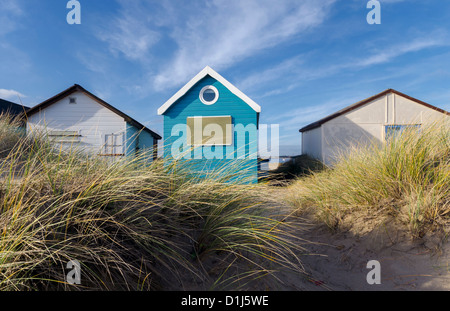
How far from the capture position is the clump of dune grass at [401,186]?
3428mm

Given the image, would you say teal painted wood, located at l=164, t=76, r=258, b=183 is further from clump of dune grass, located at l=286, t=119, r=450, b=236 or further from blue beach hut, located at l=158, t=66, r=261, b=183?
clump of dune grass, located at l=286, t=119, r=450, b=236

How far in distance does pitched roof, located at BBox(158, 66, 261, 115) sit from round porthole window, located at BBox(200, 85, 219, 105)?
50 cm

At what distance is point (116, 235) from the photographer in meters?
2.36

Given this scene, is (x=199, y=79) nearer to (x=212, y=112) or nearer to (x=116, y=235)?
(x=212, y=112)

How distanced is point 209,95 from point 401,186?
30.5ft

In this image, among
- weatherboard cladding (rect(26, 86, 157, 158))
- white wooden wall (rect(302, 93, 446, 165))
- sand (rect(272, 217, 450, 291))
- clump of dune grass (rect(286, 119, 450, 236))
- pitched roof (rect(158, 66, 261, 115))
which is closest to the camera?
sand (rect(272, 217, 450, 291))

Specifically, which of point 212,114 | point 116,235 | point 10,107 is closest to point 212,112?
point 212,114

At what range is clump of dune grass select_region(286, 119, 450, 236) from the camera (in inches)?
135

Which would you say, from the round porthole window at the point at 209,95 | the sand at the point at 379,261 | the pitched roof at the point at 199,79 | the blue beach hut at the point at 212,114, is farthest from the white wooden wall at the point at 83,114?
the sand at the point at 379,261

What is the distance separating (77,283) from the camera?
199 centimetres

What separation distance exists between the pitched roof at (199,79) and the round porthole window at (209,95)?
50 cm

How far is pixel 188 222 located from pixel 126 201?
0.71 m

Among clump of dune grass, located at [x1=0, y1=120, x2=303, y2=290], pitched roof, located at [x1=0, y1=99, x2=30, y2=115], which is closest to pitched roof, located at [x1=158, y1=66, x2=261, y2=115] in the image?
clump of dune grass, located at [x1=0, y1=120, x2=303, y2=290]
